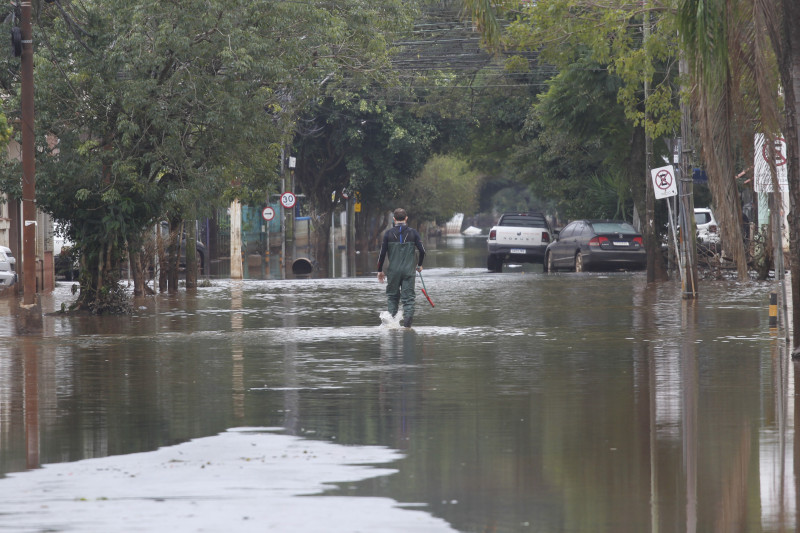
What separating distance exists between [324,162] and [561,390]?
47.7 metres

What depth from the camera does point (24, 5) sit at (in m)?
21.5

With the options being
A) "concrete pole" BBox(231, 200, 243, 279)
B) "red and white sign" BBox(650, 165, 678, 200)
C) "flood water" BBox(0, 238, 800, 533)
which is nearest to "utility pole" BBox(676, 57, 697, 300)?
"red and white sign" BBox(650, 165, 678, 200)

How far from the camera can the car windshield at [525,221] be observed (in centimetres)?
4434

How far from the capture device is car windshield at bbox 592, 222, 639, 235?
128ft

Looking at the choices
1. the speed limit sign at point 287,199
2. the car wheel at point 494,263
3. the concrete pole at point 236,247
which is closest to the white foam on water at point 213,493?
the concrete pole at point 236,247

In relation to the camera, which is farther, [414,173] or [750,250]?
[414,173]

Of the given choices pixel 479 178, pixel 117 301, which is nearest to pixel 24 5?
pixel 117 301

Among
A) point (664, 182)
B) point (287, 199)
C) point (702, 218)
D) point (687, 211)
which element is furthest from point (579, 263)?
point (687, 211)

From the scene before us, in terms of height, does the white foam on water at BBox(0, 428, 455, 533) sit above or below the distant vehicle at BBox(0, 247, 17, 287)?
below

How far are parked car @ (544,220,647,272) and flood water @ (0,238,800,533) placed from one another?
16.5 meters

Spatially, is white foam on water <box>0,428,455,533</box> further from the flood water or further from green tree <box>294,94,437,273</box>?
green tree <box>294,94,437,273</box>

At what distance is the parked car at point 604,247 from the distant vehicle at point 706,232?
75.4 inches

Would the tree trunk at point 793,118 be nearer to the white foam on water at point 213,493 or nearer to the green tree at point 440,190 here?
the white foam on water at point 213,493

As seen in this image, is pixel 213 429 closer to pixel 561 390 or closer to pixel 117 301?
pixel 561 390
